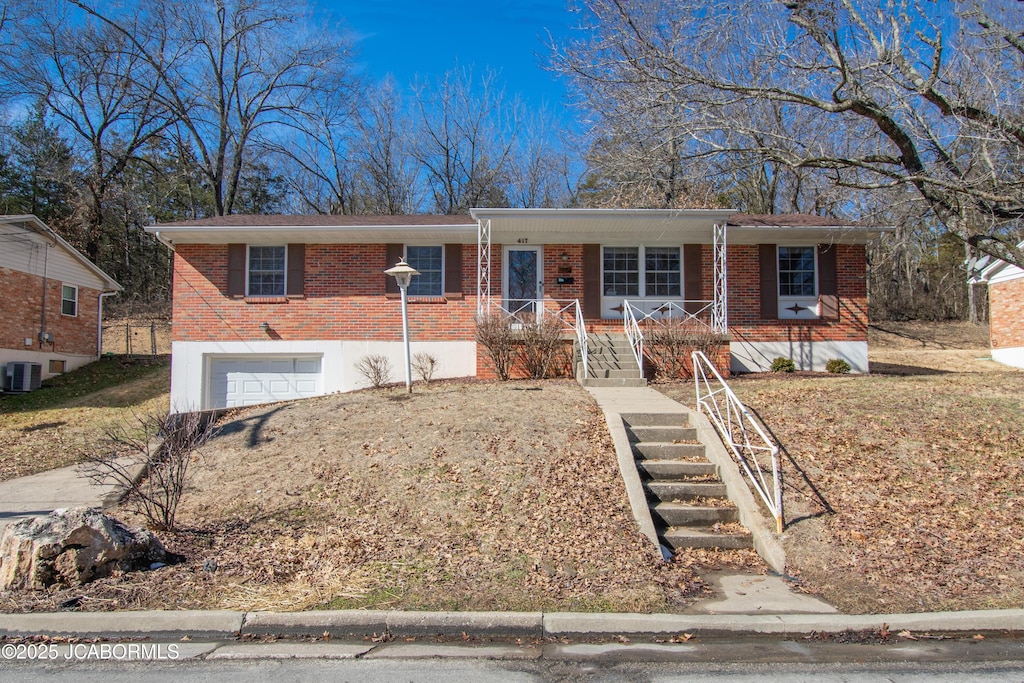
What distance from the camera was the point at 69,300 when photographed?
2155 cm

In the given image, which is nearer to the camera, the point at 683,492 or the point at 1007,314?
the point at 683,492

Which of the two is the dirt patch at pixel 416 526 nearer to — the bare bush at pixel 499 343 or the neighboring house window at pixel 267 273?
the bare bush at pixel 499 343

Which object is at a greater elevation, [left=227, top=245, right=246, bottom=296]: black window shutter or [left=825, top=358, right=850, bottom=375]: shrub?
[left=227, top=245, right=246, bottom=296]: black window shutter

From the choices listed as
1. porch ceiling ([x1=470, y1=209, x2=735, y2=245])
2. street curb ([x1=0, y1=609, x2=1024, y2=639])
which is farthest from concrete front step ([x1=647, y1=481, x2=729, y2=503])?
porch ceiling ([x1=470, y1=209, x2=735, y2=245])

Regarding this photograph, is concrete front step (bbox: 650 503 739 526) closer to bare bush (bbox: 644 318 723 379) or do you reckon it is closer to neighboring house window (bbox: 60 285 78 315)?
bare bush (bbox: 644 318 723 379)

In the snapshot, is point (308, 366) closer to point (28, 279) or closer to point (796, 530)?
point (28, 279)

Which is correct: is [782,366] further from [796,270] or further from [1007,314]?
[1007,314]

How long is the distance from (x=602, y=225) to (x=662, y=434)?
278 inches

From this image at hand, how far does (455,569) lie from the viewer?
5.59 meters

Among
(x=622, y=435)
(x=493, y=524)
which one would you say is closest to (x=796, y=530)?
(x=622, y=435)

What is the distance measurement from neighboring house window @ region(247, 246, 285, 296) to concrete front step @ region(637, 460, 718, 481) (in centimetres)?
1054

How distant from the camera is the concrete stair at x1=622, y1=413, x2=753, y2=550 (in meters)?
6.39

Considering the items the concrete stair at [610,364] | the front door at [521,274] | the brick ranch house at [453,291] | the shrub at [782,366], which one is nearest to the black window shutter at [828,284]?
the brick ranch house at [453,291]

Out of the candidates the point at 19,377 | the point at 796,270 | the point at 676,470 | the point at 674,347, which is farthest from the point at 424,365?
the point at 19,377
